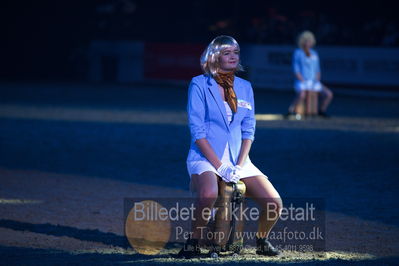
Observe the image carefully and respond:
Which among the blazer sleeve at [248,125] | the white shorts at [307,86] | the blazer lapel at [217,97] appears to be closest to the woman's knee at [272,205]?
the blazer sleeve at [248,125]

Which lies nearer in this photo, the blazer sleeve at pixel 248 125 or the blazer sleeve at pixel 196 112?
the blazer sleeve at pixel 196 112

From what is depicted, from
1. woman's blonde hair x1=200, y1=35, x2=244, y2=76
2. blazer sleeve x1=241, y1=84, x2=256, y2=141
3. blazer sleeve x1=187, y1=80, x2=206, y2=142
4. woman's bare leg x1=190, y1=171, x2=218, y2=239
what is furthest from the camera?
blazer sleeve x1=241, y1=84, x2=256, y2=141

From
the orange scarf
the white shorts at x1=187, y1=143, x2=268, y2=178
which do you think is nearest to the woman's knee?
the white shorts at x1=187, y1=143, x2=268, y2=178

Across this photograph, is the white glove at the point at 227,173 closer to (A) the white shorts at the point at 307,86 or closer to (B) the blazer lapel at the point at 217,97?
(B) the blazer lapel at the point at 217,97

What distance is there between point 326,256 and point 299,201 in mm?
2678

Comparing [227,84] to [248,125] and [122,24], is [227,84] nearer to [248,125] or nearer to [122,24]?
[248,125]

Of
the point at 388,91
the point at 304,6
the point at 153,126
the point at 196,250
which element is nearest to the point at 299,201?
the point at 196,250

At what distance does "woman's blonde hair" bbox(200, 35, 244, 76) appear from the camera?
21.0 feet

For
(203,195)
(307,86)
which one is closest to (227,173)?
(203,195)

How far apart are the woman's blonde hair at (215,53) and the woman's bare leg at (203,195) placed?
80 cm

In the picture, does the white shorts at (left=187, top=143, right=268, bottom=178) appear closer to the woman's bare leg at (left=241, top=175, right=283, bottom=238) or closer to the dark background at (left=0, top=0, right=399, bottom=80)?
the woman's bare leg at (left=241, top=175, right=283, bottom=238)

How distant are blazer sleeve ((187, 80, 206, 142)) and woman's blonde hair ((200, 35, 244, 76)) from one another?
180mm

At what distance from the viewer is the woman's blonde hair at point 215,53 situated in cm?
641

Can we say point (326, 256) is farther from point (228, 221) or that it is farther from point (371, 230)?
point (371, 230)
